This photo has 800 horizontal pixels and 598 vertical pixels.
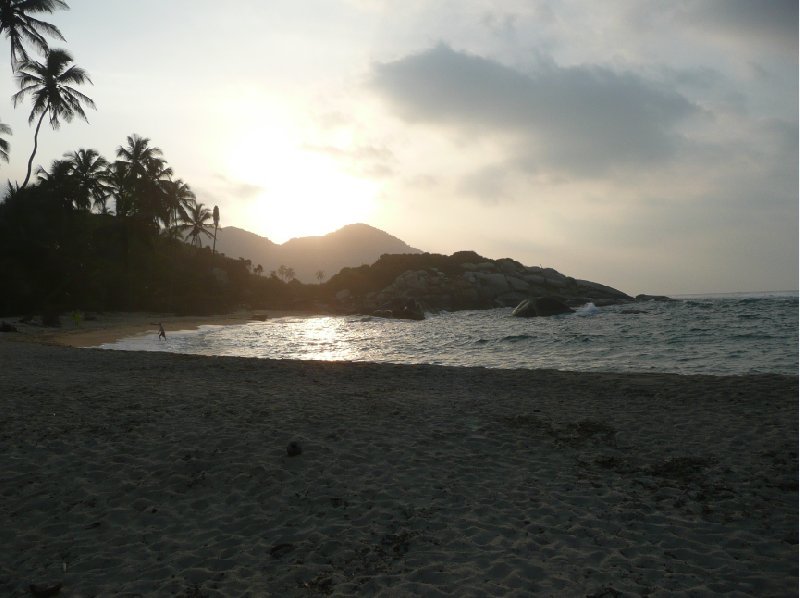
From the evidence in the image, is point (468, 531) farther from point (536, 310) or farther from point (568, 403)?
point (536, 310)

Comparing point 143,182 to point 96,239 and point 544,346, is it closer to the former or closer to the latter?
point 96,239

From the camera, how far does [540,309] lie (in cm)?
5059

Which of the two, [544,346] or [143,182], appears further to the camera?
[143,182]

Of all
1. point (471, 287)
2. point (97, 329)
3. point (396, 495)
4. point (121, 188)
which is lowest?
point (396, 495)

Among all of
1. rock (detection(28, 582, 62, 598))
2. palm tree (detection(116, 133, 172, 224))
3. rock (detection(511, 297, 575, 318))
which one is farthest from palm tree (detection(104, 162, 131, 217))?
rock (detection(28, 582, 62, 598))

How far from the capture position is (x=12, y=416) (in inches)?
376

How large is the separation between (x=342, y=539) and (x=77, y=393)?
9454 mm

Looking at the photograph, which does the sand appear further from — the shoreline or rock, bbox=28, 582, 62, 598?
the shoreline

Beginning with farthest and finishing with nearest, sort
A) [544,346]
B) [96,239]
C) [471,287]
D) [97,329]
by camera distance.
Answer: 1. [471,287]
2. [96,239]
3. [97,329]
4. [544,346]

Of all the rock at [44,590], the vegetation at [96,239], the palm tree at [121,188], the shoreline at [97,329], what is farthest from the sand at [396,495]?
the palm tree at [121,188]

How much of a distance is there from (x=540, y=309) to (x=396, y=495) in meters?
46.2

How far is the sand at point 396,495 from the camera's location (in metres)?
4.86

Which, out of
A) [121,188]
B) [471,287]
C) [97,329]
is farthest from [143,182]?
[471,287]

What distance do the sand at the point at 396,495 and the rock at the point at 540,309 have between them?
38.0m
